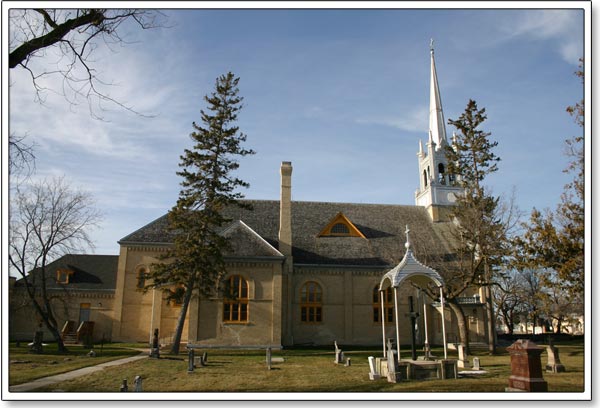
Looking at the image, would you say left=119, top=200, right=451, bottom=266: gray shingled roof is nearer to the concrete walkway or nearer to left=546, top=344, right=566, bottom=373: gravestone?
left=546, top=344, right=566, bottom=373: gravestone

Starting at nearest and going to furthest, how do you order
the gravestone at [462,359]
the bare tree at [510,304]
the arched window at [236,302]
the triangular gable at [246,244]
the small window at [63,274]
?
the gravestone at [462,359]
the arched window at [236,302]
the triangular gable at [246,244]
the small window at [63,274]
the bare tree at [510,304]

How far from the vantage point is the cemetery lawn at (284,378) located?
12062 mm

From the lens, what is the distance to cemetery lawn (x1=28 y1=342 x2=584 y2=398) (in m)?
12.1

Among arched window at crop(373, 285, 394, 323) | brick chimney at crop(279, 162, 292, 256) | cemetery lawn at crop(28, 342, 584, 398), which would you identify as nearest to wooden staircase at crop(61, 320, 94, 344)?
cemetery lawn at crop(28, 342, 584, 398)

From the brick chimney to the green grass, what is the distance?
11071 mm

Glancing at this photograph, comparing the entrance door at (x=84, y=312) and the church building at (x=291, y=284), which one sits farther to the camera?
the entrance door at (x=84, y=312)

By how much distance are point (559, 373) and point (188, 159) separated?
837 inches

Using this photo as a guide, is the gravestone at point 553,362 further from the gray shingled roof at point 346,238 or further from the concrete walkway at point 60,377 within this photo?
the concrete walkway at point 60,377

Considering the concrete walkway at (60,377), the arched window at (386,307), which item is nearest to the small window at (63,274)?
the concrete walkway at (60,377)

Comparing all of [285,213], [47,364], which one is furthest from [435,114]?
[47,364]

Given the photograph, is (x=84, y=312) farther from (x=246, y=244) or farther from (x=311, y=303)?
(x=311, y=303)

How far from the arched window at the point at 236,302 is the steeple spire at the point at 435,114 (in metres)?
23.8

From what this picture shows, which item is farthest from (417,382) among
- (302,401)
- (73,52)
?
(73,52)

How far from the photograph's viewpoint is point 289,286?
31.3 m
